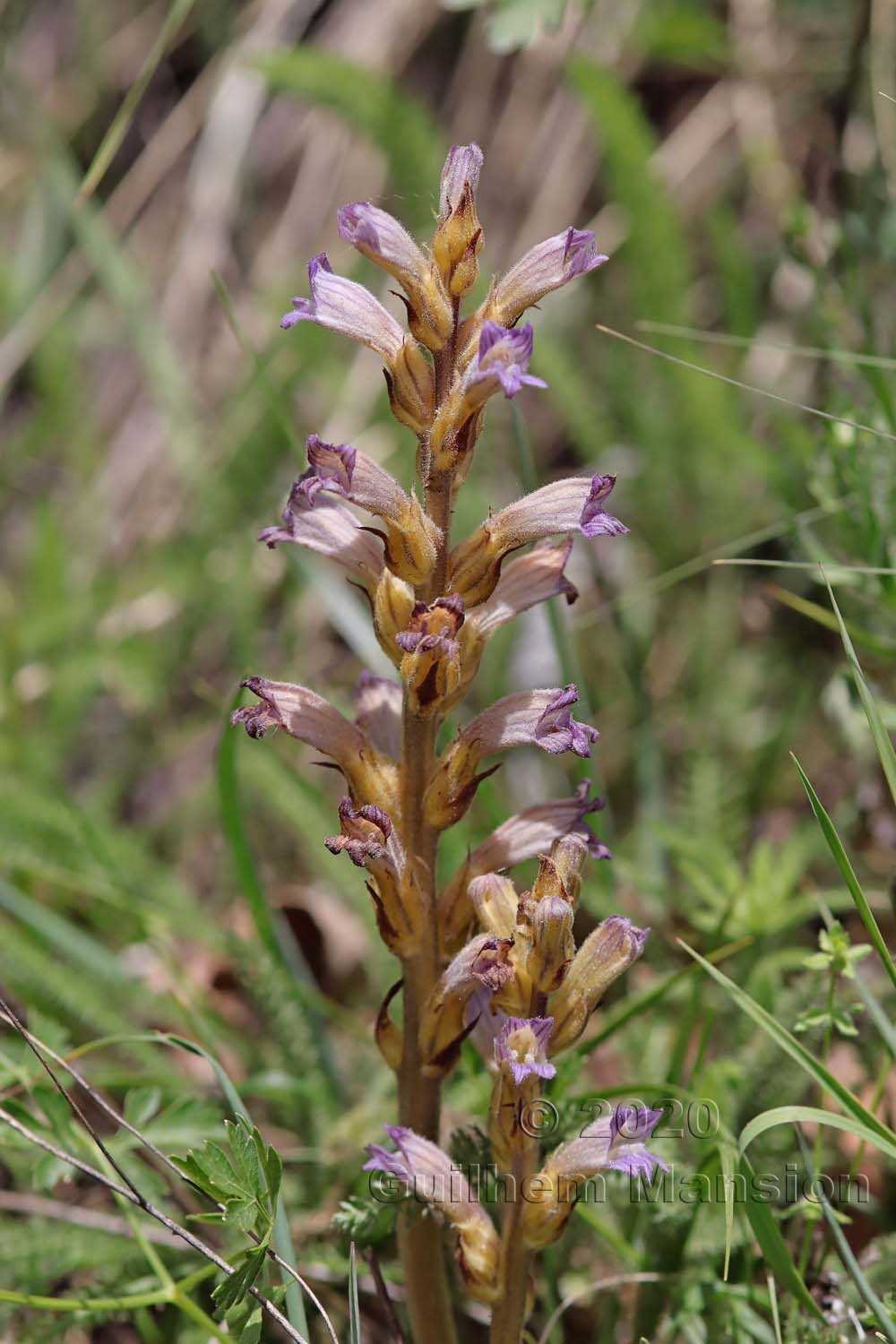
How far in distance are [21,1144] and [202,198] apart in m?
4.30

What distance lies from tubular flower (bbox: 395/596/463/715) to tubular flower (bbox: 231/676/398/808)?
7.1 inches

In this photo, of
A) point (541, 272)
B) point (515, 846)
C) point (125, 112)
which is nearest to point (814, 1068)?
point (515, 846)

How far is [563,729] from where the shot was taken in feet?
5.81

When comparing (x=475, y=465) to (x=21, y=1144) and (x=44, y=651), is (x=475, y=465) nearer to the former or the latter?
(x=44, y=651)

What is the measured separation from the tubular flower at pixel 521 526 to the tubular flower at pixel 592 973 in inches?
19.9

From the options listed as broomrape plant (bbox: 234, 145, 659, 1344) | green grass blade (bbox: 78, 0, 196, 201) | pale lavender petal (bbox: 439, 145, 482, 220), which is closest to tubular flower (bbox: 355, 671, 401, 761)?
broomrape plant (bbox: 234, 145, 659, 1344)

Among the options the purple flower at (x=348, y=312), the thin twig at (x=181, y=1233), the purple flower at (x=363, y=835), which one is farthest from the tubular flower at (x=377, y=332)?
the thin twig at (x=181, y=1233)

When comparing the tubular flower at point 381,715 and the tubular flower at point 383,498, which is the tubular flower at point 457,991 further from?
the tubular flower at point 383,498

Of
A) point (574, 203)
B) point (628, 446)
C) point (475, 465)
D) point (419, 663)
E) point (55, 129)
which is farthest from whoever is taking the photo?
point (55, 129)

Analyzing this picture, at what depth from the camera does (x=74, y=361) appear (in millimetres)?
4852

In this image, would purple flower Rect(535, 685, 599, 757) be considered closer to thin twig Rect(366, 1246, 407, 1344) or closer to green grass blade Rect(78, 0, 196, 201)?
thin twig Rect(366, 1246, 407, 1344)

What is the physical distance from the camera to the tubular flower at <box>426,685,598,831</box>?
Answer: 1762 millimetres

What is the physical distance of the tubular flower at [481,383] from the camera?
5.32 feet

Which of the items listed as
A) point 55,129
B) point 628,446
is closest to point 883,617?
point 628,446
